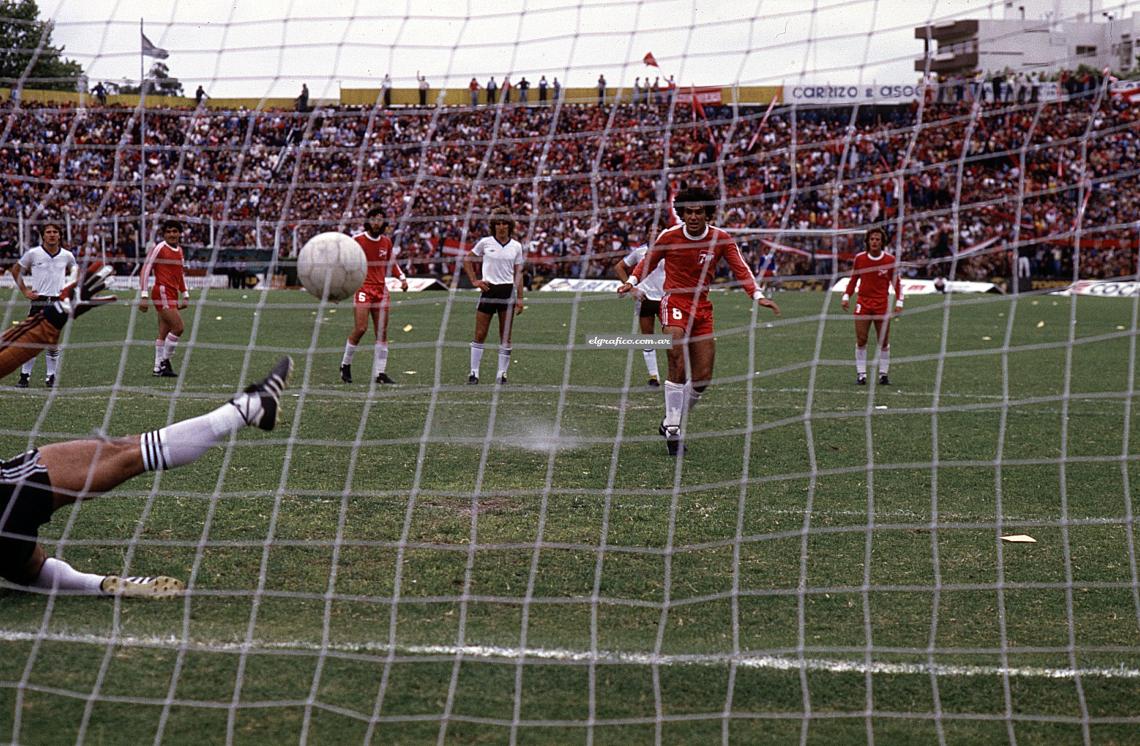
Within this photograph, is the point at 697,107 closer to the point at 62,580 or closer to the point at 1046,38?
the point at 1046,38

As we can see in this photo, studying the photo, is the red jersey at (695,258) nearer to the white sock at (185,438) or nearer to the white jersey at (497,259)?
the white jersey at (497,259)

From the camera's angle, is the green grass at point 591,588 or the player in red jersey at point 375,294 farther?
the player in red jersey at point 375,294

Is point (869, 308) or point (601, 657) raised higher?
point (869, 308)

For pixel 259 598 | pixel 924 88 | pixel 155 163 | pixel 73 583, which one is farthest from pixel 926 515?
pixel 155 163

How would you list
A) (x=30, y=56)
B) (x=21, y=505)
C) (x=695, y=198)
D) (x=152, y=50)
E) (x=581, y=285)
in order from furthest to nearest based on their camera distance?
(x=581, y=285), (x=695, y=198), (x=30, y=56), (x=152, y=50), (x=21, y=505)

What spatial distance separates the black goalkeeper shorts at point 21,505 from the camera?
482 centimetres

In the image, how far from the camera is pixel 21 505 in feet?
15.9

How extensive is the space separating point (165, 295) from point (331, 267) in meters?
7.39

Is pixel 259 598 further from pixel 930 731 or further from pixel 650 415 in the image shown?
pixel 650 415

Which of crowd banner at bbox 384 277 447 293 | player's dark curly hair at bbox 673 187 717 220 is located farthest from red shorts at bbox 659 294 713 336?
crowd banner at bbox 384 277 447 293

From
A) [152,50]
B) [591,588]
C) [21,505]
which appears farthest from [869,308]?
[21,505]

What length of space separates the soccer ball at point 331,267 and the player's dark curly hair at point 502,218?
177 inches

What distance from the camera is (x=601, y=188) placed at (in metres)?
12.1

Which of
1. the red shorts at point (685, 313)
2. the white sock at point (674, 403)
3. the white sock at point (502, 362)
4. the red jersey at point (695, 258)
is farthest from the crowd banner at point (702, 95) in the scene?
the white sock at point (502, 362)
